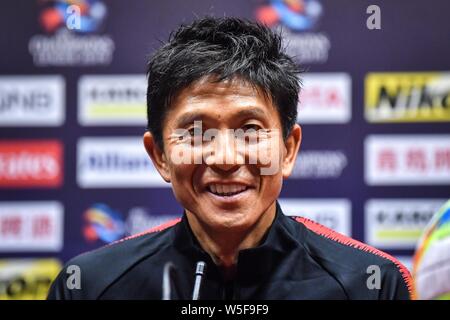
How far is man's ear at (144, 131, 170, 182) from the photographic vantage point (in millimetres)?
1030

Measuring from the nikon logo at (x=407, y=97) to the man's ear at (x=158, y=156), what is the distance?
1.14m

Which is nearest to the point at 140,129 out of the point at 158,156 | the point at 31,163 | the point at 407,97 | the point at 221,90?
the point at 31,163

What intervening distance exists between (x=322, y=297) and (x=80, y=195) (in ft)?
3.97

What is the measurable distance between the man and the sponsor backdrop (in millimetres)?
942

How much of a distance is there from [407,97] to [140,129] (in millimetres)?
807

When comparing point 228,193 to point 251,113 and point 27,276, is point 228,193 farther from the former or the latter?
point 27,276

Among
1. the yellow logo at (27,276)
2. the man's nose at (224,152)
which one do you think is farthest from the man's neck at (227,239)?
the yellow logo at (27,276)

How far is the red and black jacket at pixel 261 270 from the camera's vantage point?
1016 mm

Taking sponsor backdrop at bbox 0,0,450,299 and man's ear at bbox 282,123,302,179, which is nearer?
man's ear at bbox 282,123,302,179

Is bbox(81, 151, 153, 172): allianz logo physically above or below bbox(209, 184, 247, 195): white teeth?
below

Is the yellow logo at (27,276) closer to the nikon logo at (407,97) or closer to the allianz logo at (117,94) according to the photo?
the allianz logo at (117,94)

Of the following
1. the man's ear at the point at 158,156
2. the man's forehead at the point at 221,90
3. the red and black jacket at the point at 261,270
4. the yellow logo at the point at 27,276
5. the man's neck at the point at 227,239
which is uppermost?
the man's forehead at the point at 221,90

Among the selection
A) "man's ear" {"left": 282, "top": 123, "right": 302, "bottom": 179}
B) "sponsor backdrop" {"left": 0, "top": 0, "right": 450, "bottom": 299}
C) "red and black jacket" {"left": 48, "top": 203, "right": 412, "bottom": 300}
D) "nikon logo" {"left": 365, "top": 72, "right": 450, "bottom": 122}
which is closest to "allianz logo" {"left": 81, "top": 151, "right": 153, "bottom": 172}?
"sponsor backdrop" {"left": 0, "top": 0, "right": 450, "bottom": 299}

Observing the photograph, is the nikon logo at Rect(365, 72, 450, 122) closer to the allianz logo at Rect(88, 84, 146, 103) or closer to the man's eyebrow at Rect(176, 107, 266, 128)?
the allianz logo at Rect(88, 84, 146, 103)
